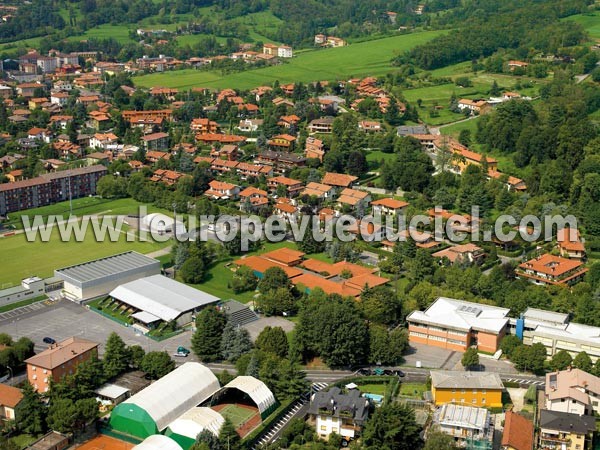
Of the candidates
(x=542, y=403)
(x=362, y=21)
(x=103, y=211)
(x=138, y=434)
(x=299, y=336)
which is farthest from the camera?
(x=362, y=21)

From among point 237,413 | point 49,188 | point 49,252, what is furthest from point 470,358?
point 49,188

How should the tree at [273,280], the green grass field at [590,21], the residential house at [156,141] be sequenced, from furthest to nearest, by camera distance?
1. the green grass field at [590,21]
2. the residential house at [156,141]
3. the tree at [273,280]

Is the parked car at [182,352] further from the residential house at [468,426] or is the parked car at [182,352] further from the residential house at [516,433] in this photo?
the residential house at [516,433]

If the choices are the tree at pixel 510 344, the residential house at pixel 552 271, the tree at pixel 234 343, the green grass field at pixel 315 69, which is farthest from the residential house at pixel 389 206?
the green grass field at pixel 315 69

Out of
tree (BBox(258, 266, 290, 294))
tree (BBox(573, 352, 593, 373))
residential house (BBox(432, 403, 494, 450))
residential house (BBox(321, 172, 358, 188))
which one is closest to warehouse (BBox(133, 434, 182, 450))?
residential house (BBox(432, 403, 494, 450))

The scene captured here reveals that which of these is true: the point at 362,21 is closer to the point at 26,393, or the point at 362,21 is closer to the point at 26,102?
the point at 26,102

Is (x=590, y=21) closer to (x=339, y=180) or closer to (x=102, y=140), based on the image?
(x=339, y=180)

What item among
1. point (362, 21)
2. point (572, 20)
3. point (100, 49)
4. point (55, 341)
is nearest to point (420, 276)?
point (55, 341)
